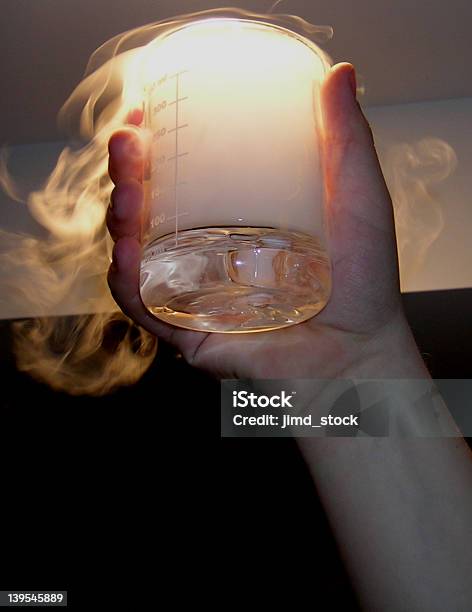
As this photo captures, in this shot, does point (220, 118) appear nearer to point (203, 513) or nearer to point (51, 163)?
point (203, 513)

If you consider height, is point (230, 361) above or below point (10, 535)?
above

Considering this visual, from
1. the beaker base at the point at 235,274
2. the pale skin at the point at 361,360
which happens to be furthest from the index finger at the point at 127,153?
the beaker base at the point at 235,274

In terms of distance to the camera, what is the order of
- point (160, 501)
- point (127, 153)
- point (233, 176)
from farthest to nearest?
point (160, 501) < point (127, 153) < point (233, 176)

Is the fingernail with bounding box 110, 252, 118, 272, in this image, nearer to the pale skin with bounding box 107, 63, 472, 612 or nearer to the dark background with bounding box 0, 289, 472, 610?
the pale skin with bounding box 107, 63, 472, 612

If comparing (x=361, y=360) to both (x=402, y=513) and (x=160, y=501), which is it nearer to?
(x=402, y=513)

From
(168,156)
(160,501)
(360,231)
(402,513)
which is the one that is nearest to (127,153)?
(168,156)

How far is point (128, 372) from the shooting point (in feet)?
4.56

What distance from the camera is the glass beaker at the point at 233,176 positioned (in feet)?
1.57

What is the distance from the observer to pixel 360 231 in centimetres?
69

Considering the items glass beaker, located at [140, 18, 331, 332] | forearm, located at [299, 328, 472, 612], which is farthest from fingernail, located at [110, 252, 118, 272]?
forearm, located at [299, 328, 472, 612]

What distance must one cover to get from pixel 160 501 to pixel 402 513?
2.46 feet

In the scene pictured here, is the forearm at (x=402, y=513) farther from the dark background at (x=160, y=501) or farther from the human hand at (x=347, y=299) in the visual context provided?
the dark background at (x=160, y=501)

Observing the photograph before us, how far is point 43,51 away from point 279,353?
1041mm

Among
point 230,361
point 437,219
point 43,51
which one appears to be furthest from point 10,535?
point 437,219
